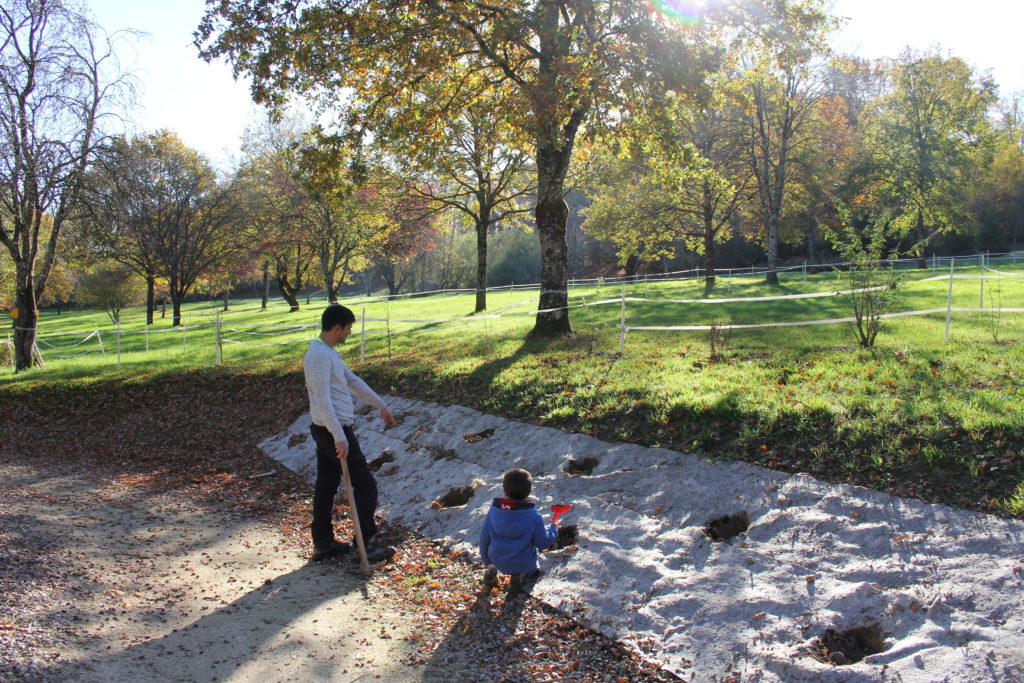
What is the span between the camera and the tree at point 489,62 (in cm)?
984

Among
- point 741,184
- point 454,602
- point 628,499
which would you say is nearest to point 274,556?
point 454,602

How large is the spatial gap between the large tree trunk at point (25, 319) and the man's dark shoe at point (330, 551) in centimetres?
1440

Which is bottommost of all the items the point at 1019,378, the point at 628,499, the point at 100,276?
the point at 628,499

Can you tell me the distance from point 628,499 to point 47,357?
2527 centimetres

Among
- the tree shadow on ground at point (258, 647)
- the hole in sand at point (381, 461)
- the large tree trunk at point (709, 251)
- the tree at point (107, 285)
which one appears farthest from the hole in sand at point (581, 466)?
the tree at point (107, 285)

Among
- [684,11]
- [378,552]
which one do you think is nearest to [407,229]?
[684,11]

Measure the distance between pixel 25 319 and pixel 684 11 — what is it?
1677cm

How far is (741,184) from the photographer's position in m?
29.2

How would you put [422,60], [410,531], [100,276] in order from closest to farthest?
[410,531] → [422,60] → [100,276]

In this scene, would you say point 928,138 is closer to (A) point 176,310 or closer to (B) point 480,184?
(B) point 480,184

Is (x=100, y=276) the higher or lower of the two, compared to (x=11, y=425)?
higher

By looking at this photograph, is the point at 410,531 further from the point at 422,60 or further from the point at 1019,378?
the point at 422,60

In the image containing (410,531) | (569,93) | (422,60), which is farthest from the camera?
(422,60)

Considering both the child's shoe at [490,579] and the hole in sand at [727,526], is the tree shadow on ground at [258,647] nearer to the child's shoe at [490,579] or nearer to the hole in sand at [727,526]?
the child's shoe at [490,579]
